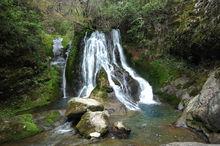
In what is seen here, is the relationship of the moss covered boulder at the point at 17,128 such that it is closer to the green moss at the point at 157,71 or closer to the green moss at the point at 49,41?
the green moss at the point at 157,71

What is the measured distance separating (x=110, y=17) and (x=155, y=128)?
1054 centimetres

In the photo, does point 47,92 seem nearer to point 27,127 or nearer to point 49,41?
point 27,127

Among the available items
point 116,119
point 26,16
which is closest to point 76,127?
point 116,119

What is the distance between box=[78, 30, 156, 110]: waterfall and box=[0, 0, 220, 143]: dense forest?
1.46 ft

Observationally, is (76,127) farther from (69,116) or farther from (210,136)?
(210,136)

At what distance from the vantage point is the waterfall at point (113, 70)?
1667cm

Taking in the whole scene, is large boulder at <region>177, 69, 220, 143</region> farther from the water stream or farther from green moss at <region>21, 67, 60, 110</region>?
green moss at <region>21, 67, 60, 110</region>

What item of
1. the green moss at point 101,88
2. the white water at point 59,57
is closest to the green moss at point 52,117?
the green moss at point 101,88

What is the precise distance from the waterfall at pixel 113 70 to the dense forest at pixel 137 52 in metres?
0.45

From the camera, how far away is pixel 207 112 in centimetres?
1146

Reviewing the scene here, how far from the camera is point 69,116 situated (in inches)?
517

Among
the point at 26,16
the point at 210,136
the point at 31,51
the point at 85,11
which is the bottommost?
the point at 210,136

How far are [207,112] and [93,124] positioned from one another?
3.93 meters

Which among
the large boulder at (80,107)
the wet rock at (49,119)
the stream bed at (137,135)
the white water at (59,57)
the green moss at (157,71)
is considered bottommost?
the stream bed at (137,135)
